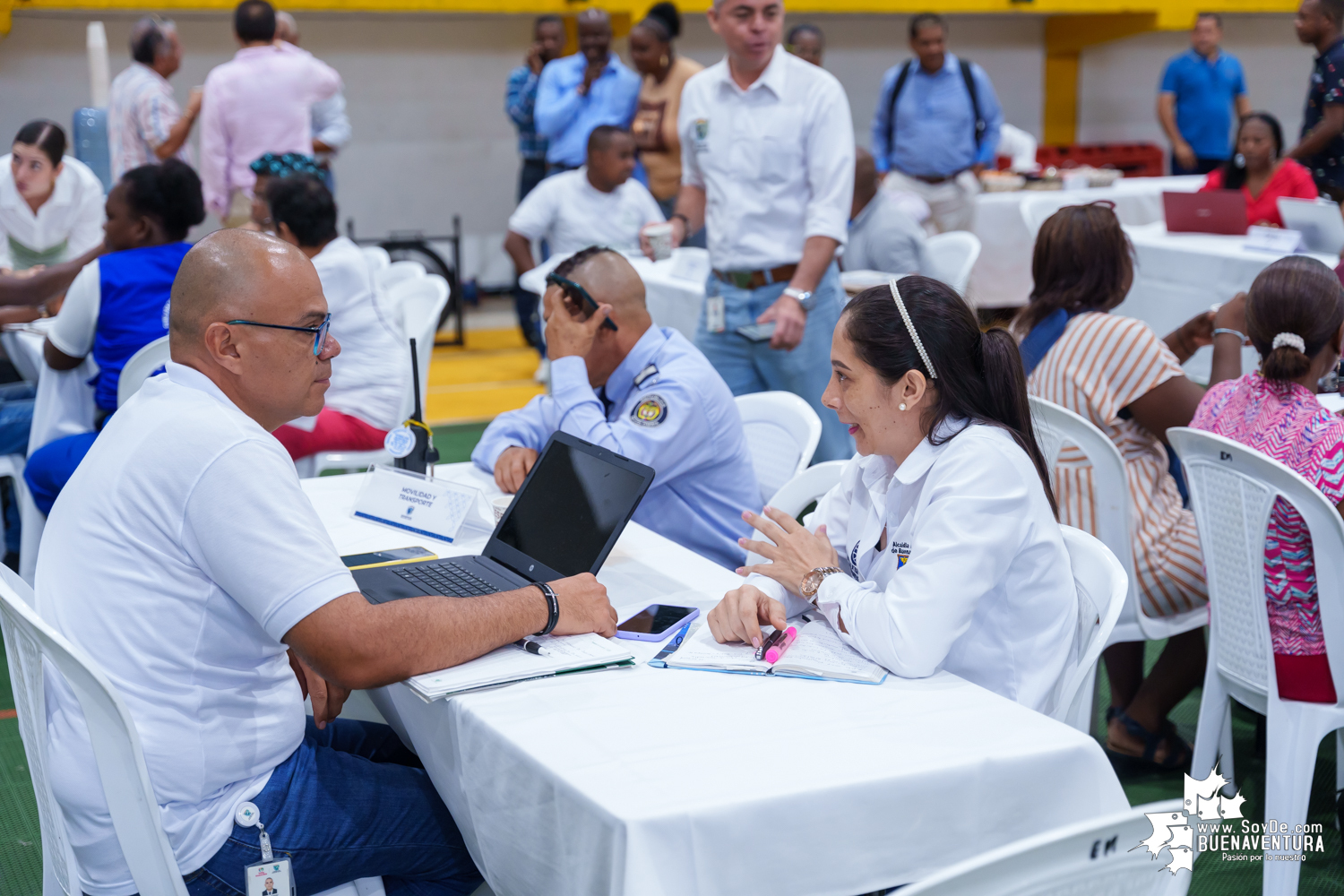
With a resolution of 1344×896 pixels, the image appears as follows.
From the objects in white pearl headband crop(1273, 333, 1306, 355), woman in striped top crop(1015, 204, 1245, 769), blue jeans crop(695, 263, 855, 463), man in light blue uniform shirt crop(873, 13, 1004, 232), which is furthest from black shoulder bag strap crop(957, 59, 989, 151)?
white pearl headband crop(1273, 333, 1306, 355)

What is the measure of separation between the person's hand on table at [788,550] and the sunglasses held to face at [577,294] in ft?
2.71

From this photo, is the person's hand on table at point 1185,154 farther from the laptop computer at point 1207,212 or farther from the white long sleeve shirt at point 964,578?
the white long sleeve shirt at point 964,578

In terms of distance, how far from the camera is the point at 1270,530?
2232mm

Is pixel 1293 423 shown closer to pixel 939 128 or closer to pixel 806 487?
pixel 806 487

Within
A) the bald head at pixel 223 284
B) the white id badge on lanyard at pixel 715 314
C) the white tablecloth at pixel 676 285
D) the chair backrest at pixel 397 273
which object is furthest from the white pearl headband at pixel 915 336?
the chair backrest at pixel 397 273

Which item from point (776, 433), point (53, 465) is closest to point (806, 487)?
point (776, 433)

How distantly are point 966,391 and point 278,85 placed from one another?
4.89 m

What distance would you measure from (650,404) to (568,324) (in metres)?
0.26

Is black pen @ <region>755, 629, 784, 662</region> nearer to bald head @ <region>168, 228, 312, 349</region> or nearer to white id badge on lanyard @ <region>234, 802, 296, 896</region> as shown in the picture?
white id badge on lanyard @ <region>234, 802, 296, 896</region>

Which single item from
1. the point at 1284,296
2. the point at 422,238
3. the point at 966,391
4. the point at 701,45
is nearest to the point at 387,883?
the point at 966,391

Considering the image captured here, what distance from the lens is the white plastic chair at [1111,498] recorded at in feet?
8.35

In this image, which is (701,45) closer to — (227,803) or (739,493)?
(739,493)

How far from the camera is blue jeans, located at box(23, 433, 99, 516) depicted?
339 cm

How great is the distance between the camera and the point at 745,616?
1657 millimetres
